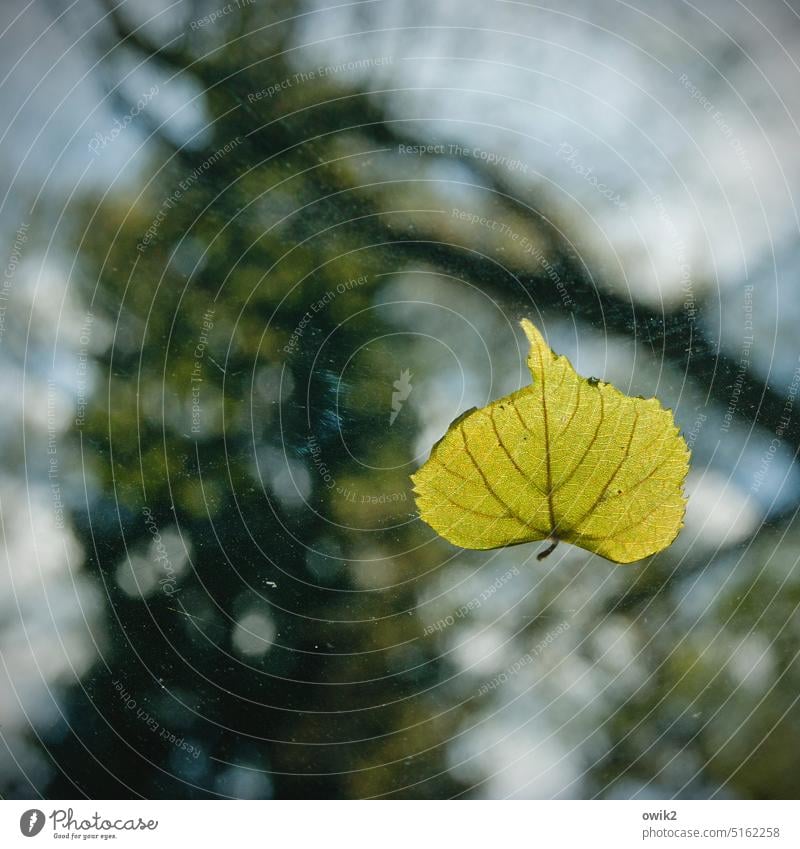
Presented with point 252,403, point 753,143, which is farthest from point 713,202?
point 252,403

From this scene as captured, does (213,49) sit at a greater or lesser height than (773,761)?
greater

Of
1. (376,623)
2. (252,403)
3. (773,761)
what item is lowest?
(773,761)

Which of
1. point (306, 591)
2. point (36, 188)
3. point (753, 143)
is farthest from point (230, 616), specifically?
point (753, 143)

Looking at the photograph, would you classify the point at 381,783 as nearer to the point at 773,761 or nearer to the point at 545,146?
the point at 773,761
